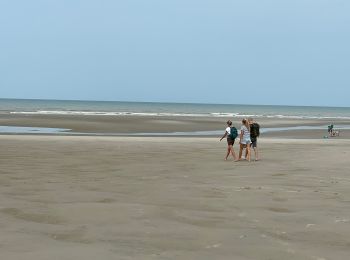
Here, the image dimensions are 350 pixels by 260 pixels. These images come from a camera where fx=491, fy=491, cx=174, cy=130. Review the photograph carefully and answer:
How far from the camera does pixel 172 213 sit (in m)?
6.56

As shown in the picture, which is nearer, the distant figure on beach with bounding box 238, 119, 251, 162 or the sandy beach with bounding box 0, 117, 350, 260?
the sandy beach with bounding box 0, 117, 350, 260

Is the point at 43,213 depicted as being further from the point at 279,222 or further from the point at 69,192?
the point at 279,222

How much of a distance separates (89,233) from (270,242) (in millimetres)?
1962

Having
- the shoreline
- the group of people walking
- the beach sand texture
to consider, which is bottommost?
the shoreline

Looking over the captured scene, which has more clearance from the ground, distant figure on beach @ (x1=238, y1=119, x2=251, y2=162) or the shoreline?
distant figure on beach @ (x1=238, y1=119, x2=251, y2=162)

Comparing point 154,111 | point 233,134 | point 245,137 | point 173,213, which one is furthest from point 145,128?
point 154,111

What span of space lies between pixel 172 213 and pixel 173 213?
14 mm

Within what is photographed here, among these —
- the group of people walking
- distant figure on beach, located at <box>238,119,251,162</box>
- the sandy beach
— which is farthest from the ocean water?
the sandy beach

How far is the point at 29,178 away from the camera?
32.8ft

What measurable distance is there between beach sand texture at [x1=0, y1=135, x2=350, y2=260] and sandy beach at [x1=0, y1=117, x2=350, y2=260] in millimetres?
12

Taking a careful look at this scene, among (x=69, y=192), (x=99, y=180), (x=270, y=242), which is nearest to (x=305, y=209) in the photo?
(x=270, y=242)

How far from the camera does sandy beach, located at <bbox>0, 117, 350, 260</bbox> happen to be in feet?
15.9

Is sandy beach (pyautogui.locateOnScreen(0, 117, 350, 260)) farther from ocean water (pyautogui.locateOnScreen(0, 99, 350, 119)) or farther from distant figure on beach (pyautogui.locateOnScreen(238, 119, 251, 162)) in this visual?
ocean water (pyautogui.locateOnScreen(0, 99, 350, 119))

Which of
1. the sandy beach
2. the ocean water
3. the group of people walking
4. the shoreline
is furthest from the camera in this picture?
the ocean water
